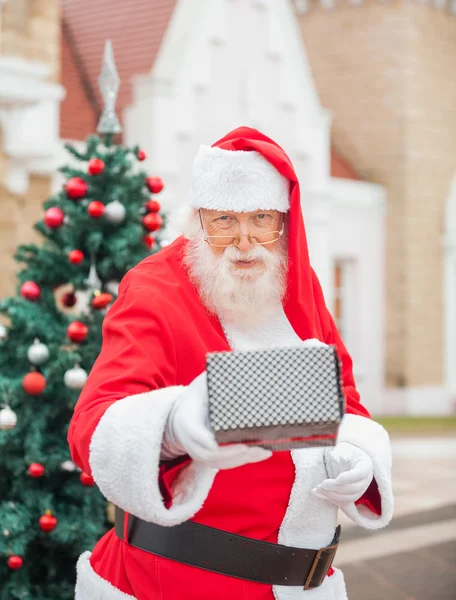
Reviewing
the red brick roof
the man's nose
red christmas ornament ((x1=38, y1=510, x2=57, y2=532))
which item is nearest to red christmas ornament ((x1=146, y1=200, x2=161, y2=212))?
red christmas ornament ((x1=38, y1=510, x2=57, y2=532))

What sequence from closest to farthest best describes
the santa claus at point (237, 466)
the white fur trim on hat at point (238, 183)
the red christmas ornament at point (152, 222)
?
1. the santa claus at point (237, 466)
2. the white fur trim on hat at point (238, 183)
3. the red christmas ornament at point (152, 222)

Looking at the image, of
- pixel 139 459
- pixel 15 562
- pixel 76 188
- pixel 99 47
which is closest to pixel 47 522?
pixel 15 562

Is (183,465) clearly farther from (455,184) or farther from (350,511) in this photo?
(455,184)

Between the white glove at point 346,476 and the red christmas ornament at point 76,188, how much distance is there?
1799 mm

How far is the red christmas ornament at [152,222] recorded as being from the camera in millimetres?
3361

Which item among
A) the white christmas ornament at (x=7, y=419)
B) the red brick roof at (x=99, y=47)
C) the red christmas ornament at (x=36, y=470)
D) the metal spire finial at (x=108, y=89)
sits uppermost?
the red brick roof at (x=99, y=47)

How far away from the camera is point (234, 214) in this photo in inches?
73.9

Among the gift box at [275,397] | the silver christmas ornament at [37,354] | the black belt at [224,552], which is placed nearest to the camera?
the gift box at [275,397]

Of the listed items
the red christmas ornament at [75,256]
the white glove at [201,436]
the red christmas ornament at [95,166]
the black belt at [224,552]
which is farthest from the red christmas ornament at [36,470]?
the white glove at [201,436]

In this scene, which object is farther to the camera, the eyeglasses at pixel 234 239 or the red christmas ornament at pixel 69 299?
the red christmas ornament at pixel 69 299

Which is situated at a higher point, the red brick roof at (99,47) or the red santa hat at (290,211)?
the red brick roof at (99,47)

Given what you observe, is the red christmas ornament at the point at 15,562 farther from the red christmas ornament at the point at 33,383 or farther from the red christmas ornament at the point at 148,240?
the red christmas ornament at the point at 148,240

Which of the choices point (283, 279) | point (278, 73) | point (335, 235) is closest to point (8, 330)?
point (283, 279)

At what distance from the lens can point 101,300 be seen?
320 cm
